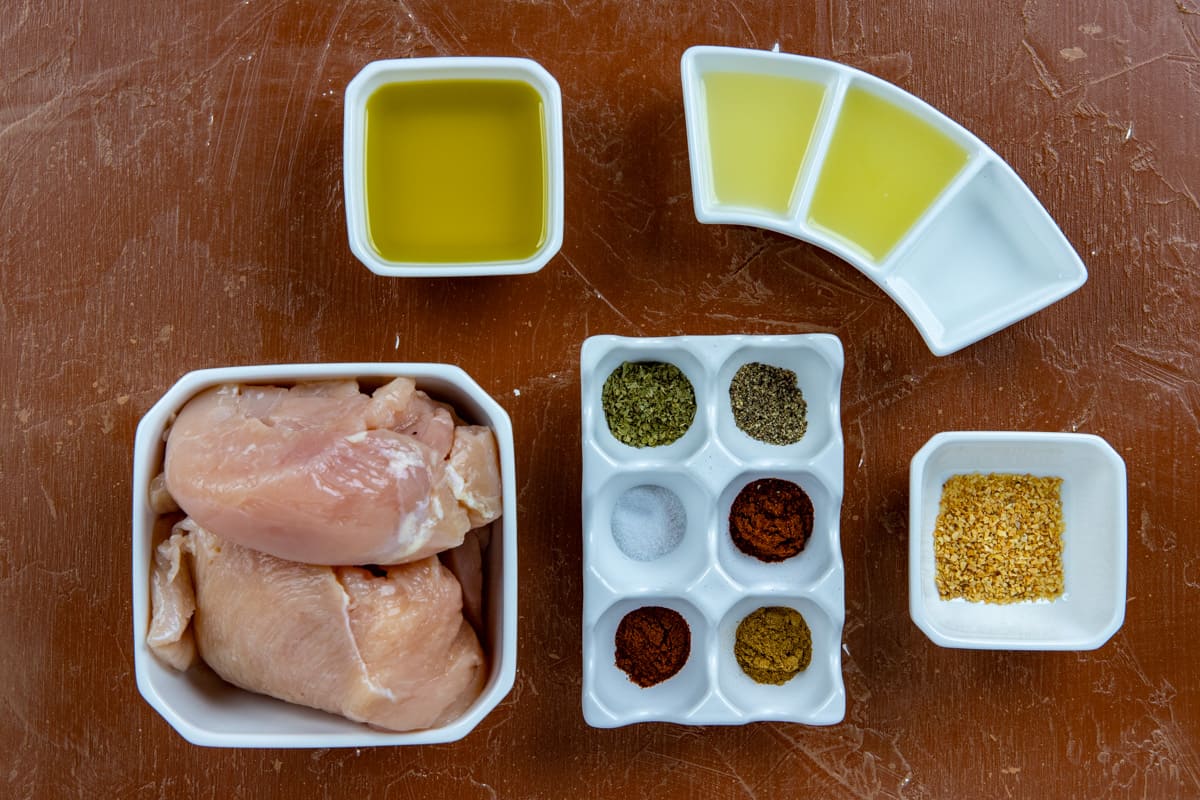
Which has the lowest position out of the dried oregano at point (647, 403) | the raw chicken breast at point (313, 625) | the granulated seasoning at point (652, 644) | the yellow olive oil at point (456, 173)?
the granulated seasoning at point (652, 644)

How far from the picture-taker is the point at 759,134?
157 cm

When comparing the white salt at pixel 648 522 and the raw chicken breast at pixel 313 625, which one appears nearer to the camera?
the raw chicken breast at pixel 313 625

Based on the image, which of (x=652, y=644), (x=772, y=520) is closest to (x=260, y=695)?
(x=652, y=644)

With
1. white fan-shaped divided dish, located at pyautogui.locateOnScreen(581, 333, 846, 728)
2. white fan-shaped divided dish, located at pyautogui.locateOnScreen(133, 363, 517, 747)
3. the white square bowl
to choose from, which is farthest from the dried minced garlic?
white fan-shaped divided dish, located at pyautogui.locateOnScreen(133, 363, 517, 747)

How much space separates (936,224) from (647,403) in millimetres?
607

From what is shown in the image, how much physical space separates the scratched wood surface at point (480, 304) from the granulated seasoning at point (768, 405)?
10cm

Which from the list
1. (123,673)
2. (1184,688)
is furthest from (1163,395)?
(123,673)

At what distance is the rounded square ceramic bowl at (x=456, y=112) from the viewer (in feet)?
4.92

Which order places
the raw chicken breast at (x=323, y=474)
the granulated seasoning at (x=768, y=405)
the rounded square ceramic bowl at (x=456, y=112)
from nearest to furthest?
the raw chicken breast at (x=323, y=474) < the rounded square ceramic bowl at (x=456, y=112) < the granulated seasoning at (x=768, y=405)

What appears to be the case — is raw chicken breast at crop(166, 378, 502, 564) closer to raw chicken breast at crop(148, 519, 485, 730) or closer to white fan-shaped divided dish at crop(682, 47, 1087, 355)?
raw chicken breast at crop(148, 519, 485, 730)

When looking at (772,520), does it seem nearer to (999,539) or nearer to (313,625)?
(999,539)

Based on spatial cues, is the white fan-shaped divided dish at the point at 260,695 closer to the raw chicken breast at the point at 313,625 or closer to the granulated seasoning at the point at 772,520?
the raw chicken breast at the point at 313,625

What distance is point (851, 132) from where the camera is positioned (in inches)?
62.1

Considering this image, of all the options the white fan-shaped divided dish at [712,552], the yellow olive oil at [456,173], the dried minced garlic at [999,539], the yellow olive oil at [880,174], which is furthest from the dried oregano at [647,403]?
the dried minced garlic at [999,539]
